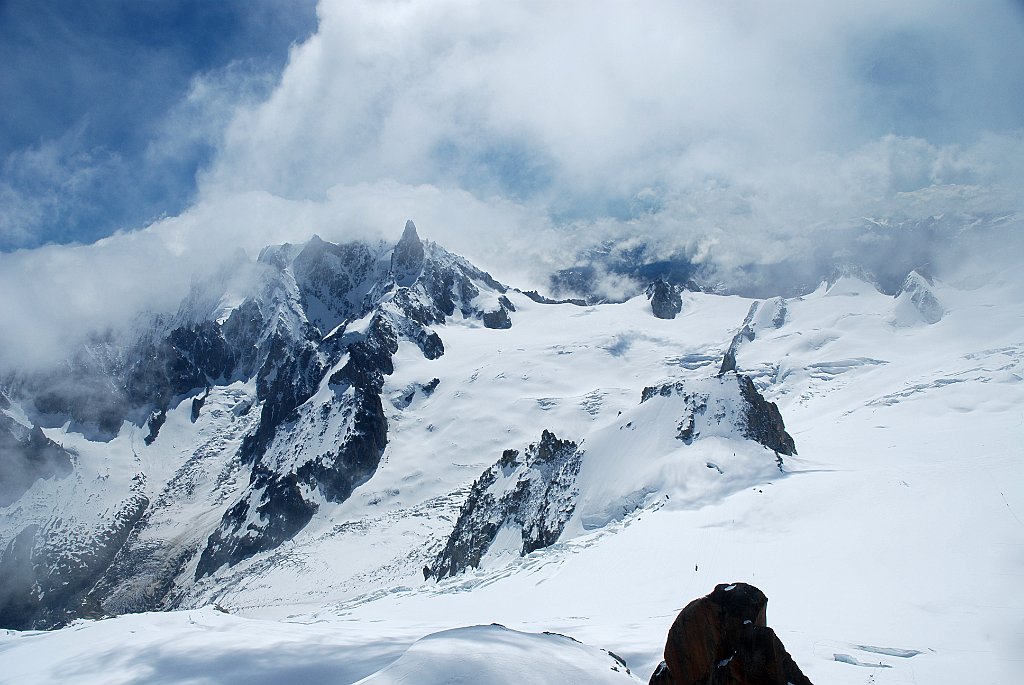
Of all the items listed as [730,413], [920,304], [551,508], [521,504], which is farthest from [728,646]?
[920,304]

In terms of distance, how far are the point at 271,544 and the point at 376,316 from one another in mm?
71099

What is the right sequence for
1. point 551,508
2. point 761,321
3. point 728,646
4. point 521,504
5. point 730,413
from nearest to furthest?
point 728,646
point 730,413
point 551,508
point 521,504
point 761,321

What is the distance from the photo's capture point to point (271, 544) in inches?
4946

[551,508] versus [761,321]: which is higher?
[761,321]

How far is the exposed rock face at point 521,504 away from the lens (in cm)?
5717

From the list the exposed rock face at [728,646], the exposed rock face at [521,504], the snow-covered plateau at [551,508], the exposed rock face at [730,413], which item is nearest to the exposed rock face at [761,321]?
the snow-covered plateau at [551,508]

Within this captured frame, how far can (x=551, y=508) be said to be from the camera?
58.2 m

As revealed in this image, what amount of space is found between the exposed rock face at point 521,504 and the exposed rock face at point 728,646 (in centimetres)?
4108

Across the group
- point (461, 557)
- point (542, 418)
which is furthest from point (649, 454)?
point (542, 418)

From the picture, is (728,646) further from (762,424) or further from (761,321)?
(761,321)

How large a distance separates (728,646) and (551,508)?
46.5 meters

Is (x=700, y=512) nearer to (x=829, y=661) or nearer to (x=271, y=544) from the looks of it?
(x=829, y=661)

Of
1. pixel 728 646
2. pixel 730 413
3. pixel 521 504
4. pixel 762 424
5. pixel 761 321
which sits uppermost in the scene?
pixel 761 321

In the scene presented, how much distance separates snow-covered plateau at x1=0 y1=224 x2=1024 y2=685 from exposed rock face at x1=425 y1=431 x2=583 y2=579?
1.34ft
